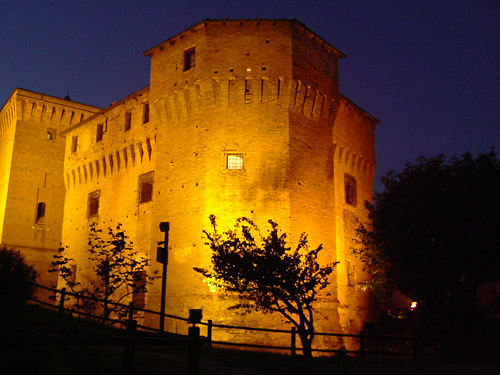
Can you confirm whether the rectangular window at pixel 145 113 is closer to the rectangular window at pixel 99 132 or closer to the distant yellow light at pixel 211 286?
the rectangular window at pixel 99 132

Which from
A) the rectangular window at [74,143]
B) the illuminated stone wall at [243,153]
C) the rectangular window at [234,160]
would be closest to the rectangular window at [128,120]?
the illuminated stone wall at [243,153]

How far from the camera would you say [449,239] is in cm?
1770

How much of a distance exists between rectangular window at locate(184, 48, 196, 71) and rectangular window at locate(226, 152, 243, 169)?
425cm

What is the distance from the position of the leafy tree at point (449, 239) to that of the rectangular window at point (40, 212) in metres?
22.0

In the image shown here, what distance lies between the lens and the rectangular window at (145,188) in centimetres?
2277

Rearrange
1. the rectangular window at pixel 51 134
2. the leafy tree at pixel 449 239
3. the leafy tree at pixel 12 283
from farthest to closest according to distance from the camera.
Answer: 1. the rectangular window at pixel 51 134
2. the leafy tree at pixel 449 239
3. the leafy tree at pixel 12 283

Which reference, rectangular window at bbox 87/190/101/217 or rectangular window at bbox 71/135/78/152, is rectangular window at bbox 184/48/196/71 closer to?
rectangular window at bbox 87/190/101/217

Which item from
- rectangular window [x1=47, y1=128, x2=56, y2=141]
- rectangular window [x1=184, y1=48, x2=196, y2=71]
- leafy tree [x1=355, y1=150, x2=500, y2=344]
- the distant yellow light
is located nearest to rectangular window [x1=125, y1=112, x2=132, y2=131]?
rectangular window [x1=184, y1=48, x2=196, y2=71]

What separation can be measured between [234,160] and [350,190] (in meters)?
7.05

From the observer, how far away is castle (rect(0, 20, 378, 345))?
62.0ft

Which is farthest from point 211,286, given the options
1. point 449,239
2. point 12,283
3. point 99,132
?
point 99,132

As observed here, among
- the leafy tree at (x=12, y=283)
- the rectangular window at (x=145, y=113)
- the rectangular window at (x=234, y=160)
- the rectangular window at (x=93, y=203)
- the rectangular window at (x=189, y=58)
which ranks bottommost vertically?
the leafy tree at (x=12, y=283)

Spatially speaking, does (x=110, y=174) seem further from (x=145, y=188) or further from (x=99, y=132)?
(x=145, y=188)

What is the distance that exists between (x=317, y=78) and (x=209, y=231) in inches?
300
